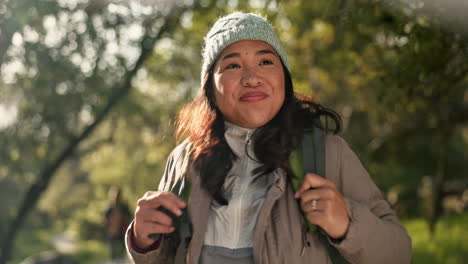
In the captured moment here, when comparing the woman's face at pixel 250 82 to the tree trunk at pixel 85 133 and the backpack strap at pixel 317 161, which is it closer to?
the backpack strap at pixel 317 161

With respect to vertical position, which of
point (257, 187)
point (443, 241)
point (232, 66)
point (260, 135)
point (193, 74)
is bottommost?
point (257, 187)

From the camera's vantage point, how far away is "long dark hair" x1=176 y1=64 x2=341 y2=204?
221 cm

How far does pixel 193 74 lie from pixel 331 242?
490 inches

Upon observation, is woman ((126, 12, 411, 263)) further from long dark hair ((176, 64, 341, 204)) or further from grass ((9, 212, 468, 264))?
grass ((9, 212, 468, 264))

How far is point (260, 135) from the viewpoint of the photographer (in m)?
2.30

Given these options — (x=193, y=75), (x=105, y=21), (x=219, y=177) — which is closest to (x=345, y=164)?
(x=219, y=177)

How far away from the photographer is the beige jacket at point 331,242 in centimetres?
201

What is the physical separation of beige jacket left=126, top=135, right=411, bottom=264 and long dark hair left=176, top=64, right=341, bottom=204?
7 cm

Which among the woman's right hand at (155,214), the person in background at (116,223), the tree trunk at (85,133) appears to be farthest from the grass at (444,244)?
the woman's right hand at (155,214)

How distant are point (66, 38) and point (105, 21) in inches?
31.4

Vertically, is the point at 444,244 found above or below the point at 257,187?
above

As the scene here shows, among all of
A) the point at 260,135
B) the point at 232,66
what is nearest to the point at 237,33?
the point at 232,66

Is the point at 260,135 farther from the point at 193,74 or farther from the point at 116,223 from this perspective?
the point at 193,74

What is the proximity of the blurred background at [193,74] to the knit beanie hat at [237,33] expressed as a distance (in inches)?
78.0
